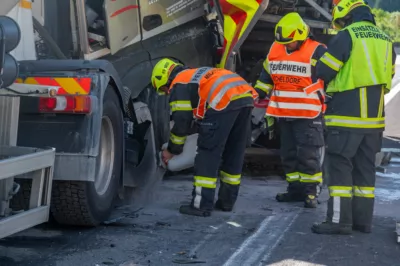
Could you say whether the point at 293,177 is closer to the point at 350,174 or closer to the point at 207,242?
the point at 350,174

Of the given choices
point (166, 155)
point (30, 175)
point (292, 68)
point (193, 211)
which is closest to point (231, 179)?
point (193, 211)

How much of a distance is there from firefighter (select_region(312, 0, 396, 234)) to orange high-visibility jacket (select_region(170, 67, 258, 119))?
88cm

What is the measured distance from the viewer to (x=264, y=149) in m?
9.02

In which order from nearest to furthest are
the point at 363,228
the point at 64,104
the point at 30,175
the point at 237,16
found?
the point at 30,175, the point at 64,104, the point at 363,228, the point at 237,16

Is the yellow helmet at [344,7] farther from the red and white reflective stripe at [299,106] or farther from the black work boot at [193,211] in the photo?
the black work boot at [193,211]

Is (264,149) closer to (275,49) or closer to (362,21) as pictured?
(275,49)

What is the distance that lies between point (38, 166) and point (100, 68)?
1125 mm

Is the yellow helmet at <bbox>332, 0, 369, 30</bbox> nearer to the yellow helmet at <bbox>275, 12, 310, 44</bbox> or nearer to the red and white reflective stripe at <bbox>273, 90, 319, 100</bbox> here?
the yellow helmet at <bbox>275, 12, 310, 44</bbox>

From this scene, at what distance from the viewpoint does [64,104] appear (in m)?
5.21

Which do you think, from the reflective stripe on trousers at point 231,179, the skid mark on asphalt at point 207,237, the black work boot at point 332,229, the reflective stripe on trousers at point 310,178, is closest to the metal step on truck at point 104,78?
the reflective stripe on trousers at point 231,179

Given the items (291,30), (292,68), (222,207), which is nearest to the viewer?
(222,207)

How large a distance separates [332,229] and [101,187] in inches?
67.0

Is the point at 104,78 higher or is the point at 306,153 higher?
the point at 104,78

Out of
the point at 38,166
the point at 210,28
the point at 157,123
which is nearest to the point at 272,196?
the point at 157,123
